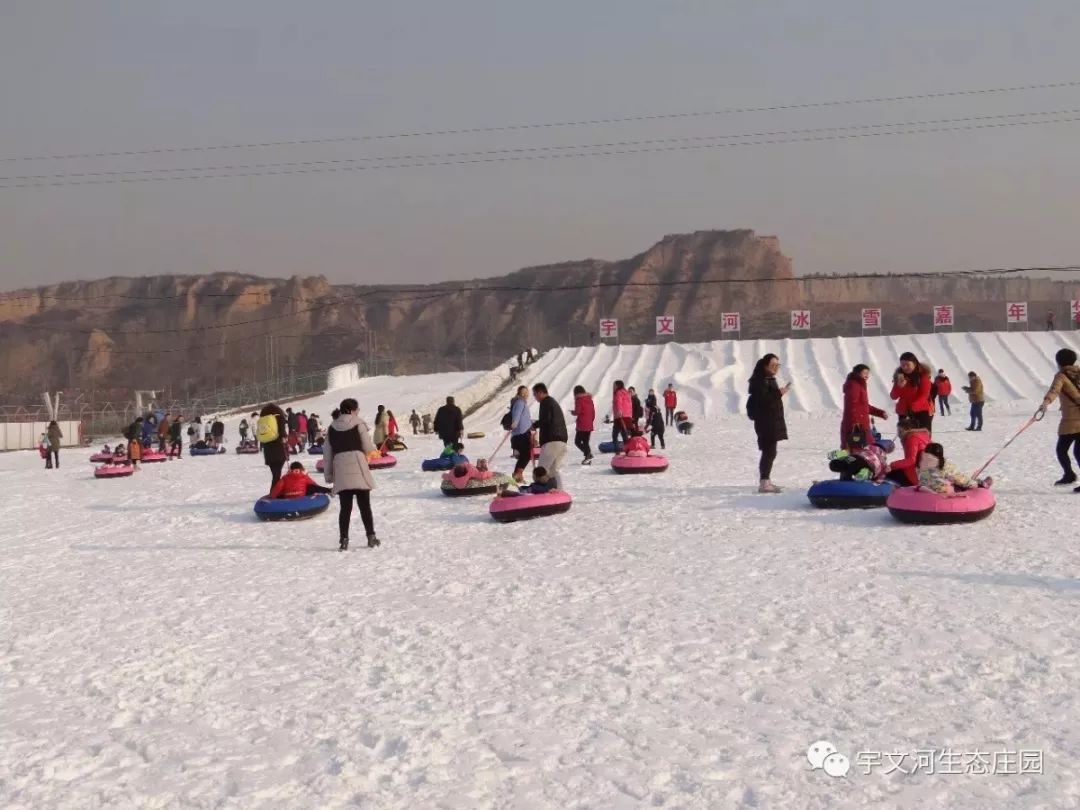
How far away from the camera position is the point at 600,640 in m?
6.74

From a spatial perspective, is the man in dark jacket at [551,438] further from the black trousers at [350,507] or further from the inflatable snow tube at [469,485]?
the black trousers at [350,507]

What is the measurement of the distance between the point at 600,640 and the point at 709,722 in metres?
1.67

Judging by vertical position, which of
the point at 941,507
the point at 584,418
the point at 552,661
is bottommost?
the point at 552,661

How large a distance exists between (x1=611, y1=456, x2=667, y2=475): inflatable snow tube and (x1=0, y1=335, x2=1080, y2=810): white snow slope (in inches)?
164

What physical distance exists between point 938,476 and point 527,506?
456 cm

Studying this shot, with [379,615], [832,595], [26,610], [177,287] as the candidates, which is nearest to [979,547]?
[832,595]

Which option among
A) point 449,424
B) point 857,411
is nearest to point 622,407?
point 449,424

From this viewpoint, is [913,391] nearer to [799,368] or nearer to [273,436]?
[273,436]

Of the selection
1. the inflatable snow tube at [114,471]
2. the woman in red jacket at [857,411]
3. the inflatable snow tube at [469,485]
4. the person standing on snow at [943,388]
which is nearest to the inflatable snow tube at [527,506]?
the inflatable snow tube at [469,485]

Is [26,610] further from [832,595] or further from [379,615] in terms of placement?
[832,595]

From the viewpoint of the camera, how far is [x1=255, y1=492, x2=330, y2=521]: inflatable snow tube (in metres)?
13.4

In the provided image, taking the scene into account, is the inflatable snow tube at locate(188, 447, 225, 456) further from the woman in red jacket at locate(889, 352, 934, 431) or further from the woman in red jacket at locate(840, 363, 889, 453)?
the woman in red jacket at locate(889, 352, 934, 431)

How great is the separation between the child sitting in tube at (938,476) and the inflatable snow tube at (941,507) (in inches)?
2.9

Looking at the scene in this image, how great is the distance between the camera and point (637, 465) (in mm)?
17266
